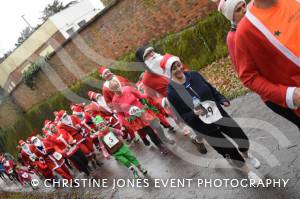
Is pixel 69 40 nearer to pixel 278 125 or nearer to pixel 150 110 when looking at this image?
pixel 150 110

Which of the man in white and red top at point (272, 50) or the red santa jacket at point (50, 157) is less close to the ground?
the man in white and red top at point (272, 50)

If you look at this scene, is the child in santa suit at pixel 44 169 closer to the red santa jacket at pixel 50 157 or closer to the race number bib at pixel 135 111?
the red santa jacket at pixel 50 157

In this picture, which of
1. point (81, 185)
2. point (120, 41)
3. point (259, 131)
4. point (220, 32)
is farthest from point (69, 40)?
point (259, 131)

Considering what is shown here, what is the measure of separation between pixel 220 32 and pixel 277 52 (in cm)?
1039

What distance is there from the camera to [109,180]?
1004cm

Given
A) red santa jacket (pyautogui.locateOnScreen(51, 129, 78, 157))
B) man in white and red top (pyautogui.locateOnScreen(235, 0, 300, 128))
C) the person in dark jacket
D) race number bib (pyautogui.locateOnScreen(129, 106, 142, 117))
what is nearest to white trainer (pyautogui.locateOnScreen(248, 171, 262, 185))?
the person in dark jacket

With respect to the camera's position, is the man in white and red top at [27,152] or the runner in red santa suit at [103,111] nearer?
the runner in red santa suit at [103,111]

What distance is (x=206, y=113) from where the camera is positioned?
18.1 feet

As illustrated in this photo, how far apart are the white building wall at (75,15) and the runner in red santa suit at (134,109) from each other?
120ft

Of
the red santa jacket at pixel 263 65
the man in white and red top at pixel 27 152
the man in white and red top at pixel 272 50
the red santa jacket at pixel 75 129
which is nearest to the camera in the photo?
the man in white and red top at pixel 272 50

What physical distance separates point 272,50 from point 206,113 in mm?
2275

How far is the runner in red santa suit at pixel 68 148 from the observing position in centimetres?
1104

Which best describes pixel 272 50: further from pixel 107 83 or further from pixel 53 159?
pixel 53 159

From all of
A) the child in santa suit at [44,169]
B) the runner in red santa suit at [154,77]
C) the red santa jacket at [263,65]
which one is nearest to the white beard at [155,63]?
the runner in red santa suit at [154,77]
